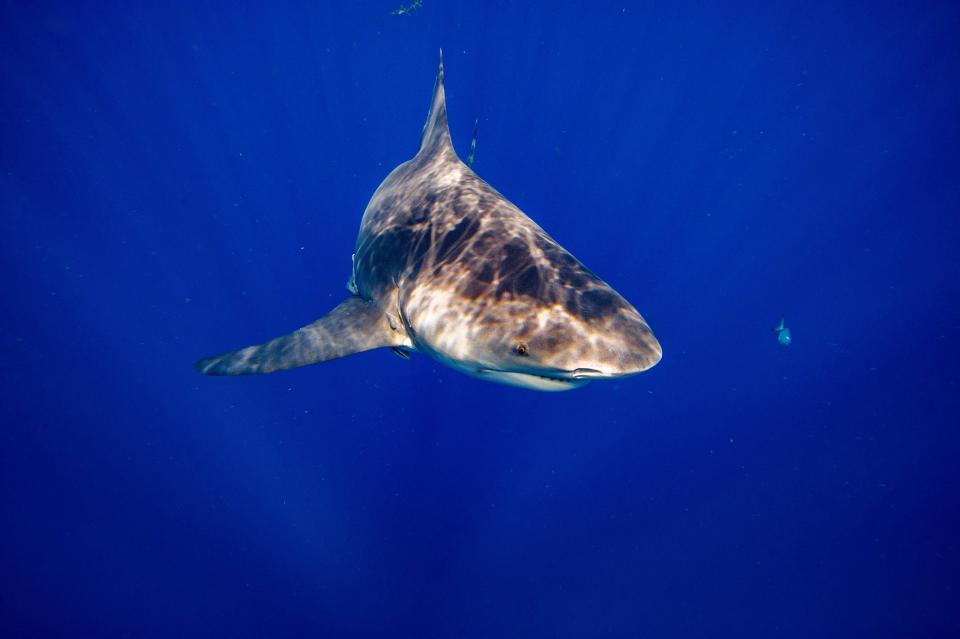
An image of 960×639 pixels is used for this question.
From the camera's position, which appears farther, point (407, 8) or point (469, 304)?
point (407, 8)

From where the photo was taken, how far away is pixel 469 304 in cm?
341

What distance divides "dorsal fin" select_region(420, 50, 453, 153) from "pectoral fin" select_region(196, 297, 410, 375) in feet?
9.48

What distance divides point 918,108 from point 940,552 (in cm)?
2377

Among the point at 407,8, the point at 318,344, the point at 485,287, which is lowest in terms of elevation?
the point at 318,344

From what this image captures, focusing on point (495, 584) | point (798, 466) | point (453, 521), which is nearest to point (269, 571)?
point (453, 521)

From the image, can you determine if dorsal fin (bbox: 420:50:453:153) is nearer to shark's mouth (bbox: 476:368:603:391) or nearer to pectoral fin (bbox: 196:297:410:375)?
pectoral fin (bbox: 196:297:410:375)

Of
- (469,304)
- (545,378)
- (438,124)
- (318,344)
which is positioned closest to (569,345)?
(545,378)

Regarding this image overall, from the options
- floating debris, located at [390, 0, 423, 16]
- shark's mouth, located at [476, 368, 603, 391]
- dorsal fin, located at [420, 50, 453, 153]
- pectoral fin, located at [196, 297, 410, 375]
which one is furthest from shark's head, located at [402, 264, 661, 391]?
floating debris, located at [390, 0, 423, 16]

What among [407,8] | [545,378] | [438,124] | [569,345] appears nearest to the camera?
[569,345]

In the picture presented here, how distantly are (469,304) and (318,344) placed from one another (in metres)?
1.59

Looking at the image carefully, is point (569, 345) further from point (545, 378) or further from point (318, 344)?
point (318, 344)

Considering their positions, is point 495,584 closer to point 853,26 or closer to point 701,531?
point 701,531

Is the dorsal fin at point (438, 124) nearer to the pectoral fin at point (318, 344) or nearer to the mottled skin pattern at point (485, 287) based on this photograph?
the mottled skin pattern at point (485, 287)

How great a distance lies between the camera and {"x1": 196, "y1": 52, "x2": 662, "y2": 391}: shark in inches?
109
